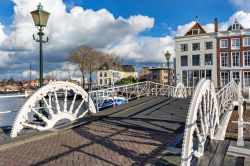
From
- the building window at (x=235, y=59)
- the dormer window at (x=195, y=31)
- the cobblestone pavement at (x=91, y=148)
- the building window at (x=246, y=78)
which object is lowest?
the cobblestone pavement at (x=91, y=148)

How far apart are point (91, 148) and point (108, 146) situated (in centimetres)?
43

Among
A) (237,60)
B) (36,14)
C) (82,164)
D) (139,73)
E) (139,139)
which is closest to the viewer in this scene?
(82,164)

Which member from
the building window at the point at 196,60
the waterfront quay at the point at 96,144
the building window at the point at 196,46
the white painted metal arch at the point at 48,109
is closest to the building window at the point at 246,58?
the building window at the point at 196,60

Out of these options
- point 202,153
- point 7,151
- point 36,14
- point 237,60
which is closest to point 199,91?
point 202,153

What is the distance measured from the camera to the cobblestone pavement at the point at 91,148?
17.4 ft

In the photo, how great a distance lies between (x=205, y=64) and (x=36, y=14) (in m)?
41.4

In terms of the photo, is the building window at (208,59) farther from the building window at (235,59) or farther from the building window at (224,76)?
the building window at (235,59)

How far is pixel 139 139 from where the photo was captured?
6.87m

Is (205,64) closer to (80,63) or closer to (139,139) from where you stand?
(80,63)

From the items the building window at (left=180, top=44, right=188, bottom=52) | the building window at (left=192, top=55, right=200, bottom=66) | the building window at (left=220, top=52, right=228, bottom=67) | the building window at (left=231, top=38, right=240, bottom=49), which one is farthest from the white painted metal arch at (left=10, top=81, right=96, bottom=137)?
the building window at (left=180, top=44, right=188, bottom=52)

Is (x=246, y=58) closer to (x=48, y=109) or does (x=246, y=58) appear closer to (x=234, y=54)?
(x=234, y=54)

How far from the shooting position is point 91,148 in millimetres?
6117

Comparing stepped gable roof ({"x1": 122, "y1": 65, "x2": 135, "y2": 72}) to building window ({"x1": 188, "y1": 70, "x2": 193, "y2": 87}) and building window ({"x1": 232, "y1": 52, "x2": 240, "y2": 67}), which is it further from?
building window ({"x1": 232, "y1": 52, "x2": 240, "y2": 67})

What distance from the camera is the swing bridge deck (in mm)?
5273
